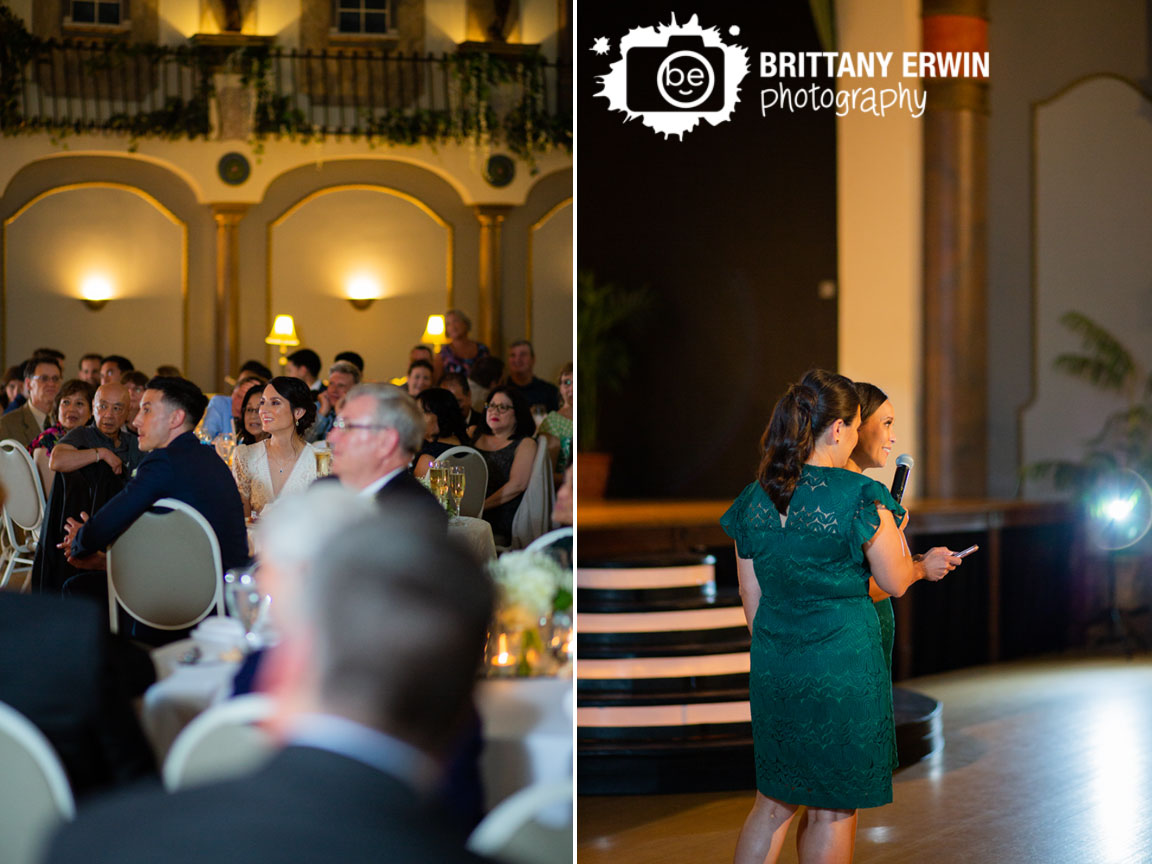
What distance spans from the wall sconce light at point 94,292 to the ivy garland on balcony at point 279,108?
31 cm

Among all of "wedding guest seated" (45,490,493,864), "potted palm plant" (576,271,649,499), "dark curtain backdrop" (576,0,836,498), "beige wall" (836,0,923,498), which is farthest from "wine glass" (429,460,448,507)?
"dark curtain backdrop" (576,0,836,498)

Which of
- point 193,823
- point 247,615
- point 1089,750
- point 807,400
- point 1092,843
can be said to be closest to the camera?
point 193,823

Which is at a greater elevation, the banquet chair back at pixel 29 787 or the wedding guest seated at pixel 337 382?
the wedding guest seated at pixel 337 382

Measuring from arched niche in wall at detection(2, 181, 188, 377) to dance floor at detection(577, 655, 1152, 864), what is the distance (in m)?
2.11

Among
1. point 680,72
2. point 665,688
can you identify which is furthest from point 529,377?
point 680,72

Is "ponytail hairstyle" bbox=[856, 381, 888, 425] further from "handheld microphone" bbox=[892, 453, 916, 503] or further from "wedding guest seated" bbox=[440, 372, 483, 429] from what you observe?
"wedding guest seated" bbox=[440, 372, 483, 429]

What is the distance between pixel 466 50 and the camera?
9.29ft

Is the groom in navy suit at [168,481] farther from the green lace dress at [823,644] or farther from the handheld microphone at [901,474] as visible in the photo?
the handheld microphone at [901,474]

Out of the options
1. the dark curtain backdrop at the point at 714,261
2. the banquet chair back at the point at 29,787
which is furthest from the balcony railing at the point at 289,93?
the dark curtain backdrop at the point at 714,261

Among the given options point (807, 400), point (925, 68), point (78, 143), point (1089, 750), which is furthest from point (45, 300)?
point (925, 68)

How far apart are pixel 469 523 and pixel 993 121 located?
6523 millimetres

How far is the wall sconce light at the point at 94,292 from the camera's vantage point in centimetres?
284

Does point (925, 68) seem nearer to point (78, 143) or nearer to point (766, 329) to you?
point (766, 329)

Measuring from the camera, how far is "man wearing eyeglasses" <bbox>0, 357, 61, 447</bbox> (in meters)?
2.86
